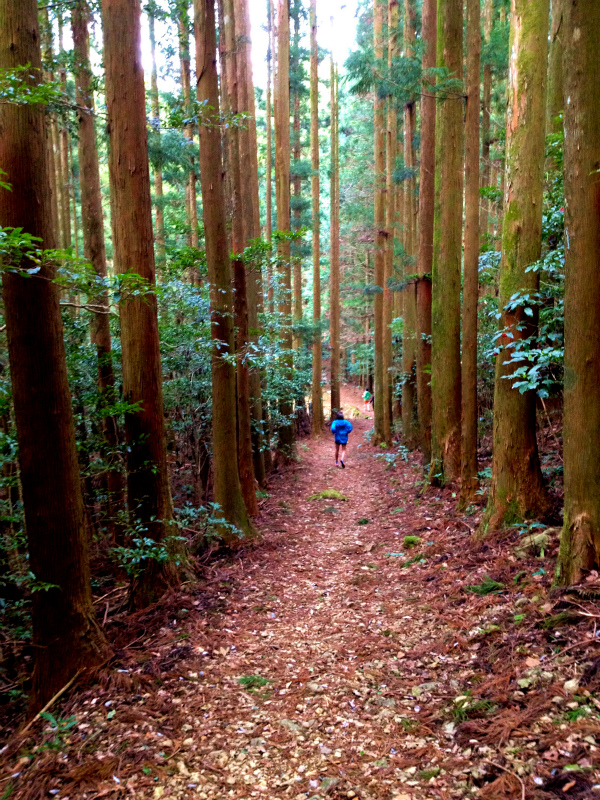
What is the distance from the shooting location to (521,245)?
5848 millimetres

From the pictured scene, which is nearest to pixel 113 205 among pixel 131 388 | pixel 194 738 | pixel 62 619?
pixel 131 388

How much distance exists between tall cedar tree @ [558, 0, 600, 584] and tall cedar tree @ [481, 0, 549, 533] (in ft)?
5.79

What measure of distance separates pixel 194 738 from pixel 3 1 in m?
5.09

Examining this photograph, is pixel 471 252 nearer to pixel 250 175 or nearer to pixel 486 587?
pixel 486 587

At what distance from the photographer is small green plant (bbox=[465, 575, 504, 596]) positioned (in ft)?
16.3

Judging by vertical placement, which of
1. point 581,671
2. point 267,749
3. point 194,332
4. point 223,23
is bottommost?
point 267,749

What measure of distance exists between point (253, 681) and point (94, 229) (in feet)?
24.4

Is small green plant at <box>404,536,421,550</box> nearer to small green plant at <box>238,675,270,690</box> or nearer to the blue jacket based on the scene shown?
small green plant at <box>238,675,270,690</box>

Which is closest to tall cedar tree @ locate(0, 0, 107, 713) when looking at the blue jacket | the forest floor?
the forest floor

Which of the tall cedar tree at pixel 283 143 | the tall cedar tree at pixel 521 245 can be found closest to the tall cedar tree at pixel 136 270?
the tall cedar tree at pixel 521 245

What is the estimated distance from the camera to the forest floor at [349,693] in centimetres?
292

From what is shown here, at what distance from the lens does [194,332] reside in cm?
805

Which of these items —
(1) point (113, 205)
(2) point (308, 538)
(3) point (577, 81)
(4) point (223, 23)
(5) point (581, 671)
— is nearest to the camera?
(5) point (581, 671)

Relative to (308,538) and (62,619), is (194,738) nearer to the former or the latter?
(62,619)
